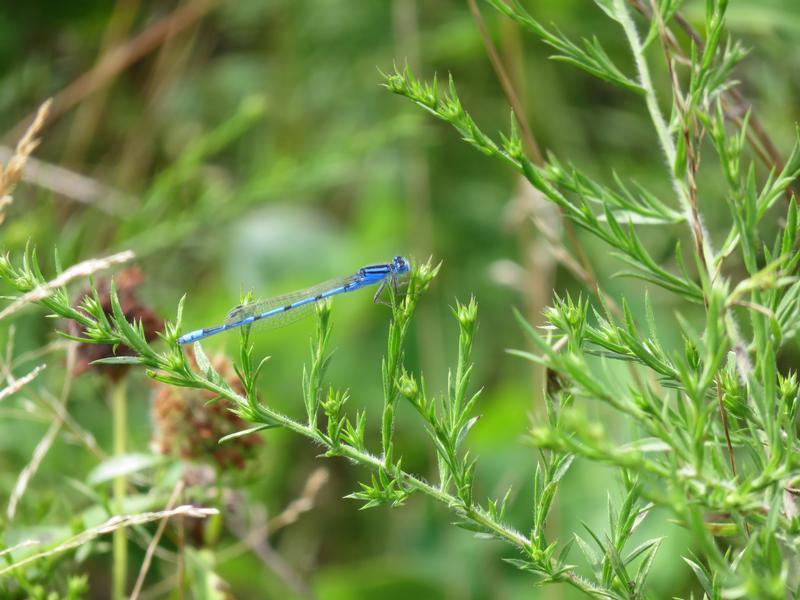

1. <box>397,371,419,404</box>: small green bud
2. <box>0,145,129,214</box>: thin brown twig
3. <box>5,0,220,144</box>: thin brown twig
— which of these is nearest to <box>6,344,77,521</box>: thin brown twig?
<box>397,371,419,404</box>: small green bud

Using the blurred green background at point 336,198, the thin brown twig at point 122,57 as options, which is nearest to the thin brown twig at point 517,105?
the blurred green background at point 336,198

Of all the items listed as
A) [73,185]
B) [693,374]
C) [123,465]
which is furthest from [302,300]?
[73,185]

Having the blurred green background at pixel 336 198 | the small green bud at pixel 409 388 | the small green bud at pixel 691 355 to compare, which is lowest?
the blurred green background at pixel 336 198

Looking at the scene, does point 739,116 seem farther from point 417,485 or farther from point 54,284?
point 54,284

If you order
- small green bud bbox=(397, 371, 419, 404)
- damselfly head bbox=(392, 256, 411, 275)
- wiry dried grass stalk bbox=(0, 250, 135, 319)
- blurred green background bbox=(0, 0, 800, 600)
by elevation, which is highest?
wiry dried grass stalk bbox=(0, 250, 135, 319)

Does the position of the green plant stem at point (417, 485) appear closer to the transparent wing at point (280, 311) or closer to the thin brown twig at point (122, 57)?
the transparent wing at point (280, 311)

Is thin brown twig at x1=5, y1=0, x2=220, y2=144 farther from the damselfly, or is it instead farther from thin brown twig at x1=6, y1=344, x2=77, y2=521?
thin brown twig at x1=6, y1=344, x2=77, y2=521
